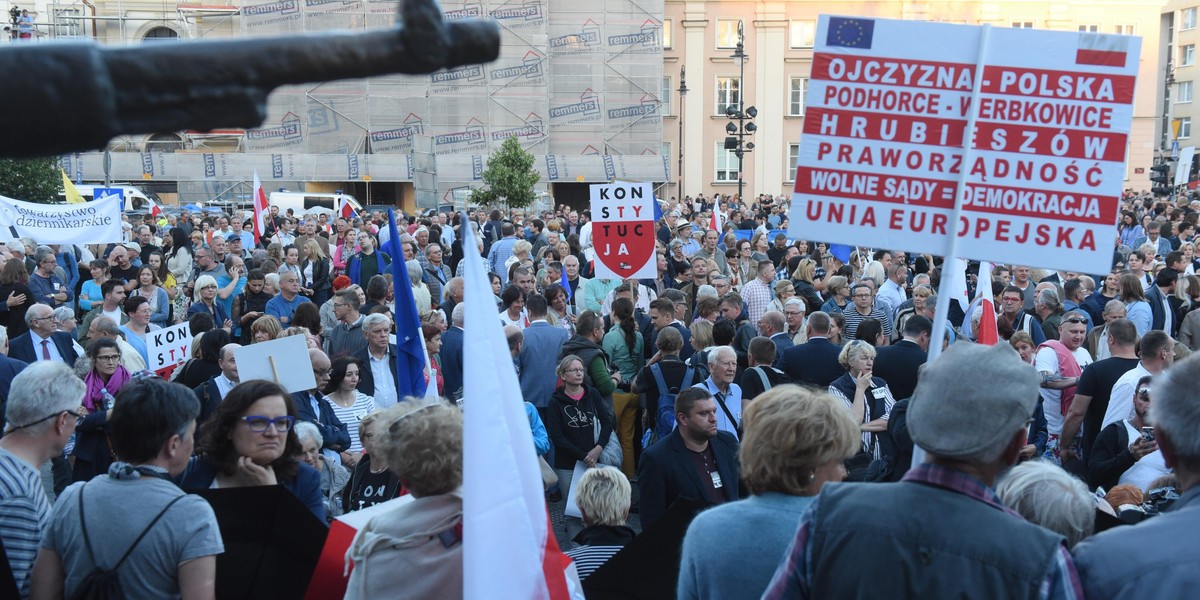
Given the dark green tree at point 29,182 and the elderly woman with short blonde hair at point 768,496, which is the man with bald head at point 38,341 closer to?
the elderly woman with short blonde hair at point 768,496

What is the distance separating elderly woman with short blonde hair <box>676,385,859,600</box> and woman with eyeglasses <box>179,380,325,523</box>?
1671 millimetres

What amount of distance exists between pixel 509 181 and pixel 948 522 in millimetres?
31391

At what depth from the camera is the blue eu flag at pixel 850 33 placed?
3539mm

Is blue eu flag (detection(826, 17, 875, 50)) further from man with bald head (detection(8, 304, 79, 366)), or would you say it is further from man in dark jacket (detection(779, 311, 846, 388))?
man with bald head (detection(8, 304, 79, 366))

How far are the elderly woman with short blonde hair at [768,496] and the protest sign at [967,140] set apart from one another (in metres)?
0.74

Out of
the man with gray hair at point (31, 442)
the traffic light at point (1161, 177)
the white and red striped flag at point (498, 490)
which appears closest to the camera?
the white and red striped flag at point (498, 490)

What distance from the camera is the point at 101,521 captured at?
122 inches

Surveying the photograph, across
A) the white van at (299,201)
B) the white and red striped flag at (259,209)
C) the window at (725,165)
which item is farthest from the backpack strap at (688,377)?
the window at (725,165)

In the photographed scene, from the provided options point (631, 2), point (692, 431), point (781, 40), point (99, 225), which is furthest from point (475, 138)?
point (692, 431)

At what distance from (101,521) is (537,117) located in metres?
38.5

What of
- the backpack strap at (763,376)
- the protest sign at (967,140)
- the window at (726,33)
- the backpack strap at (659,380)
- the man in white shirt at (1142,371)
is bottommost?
the backpack strap at (659,380)

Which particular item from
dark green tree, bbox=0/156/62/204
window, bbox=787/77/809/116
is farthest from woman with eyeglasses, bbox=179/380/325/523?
window, bbox=787/77/809/116

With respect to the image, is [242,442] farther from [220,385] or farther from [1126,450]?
[1126,450]

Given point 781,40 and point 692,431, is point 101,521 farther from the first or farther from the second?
point 781,40
